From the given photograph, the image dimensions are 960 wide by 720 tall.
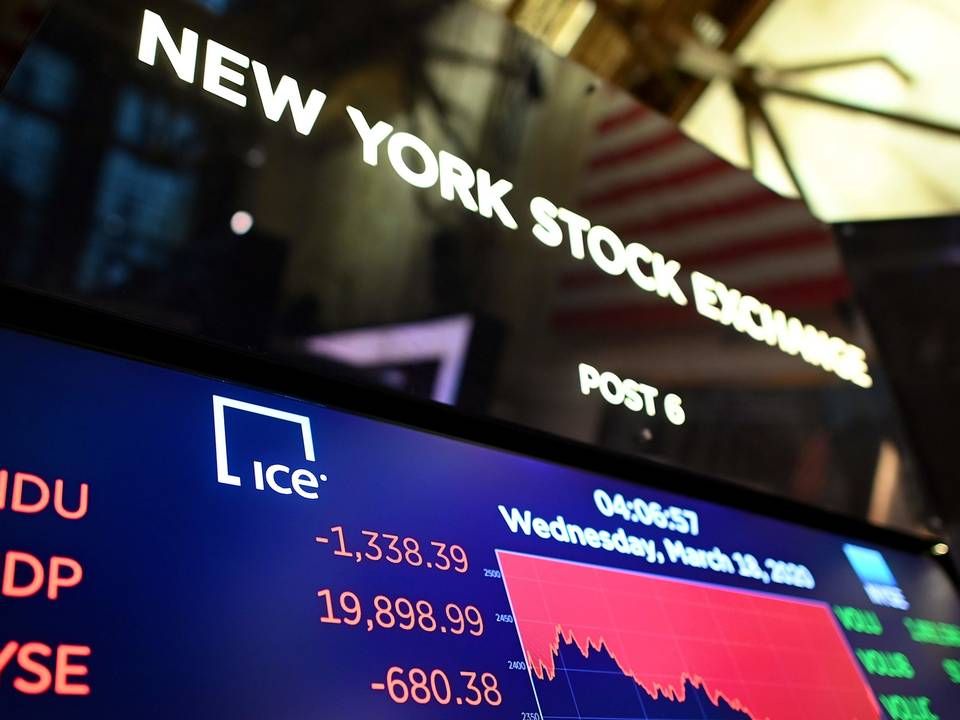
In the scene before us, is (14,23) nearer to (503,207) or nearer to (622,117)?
(503,207)

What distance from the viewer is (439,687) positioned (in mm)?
958

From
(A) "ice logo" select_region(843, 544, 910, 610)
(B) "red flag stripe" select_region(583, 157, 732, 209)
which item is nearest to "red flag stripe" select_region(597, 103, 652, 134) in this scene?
(B) "red flag stripe" select_region(583, 157, 732, 209)

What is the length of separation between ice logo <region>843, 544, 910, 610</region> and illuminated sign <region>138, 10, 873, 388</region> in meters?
0.43

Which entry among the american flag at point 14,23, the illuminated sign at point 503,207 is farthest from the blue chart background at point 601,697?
the american flag at point 14,23

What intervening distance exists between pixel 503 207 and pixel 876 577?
1058mm

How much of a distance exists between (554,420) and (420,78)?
0.67 m

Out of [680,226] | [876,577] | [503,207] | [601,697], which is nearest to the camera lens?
[601,697]

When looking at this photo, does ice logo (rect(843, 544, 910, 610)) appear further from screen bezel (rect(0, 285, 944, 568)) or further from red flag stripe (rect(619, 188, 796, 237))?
red flag stripe (rect(619, 188, 796, 237))

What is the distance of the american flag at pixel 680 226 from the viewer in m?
1.65

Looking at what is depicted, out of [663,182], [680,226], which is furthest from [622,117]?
[680,226]

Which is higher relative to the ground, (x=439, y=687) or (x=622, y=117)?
(x=622, y=117)

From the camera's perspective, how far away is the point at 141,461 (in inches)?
36.6

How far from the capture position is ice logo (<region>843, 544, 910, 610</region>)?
1630 mm

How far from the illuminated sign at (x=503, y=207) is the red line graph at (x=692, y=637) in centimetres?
65
